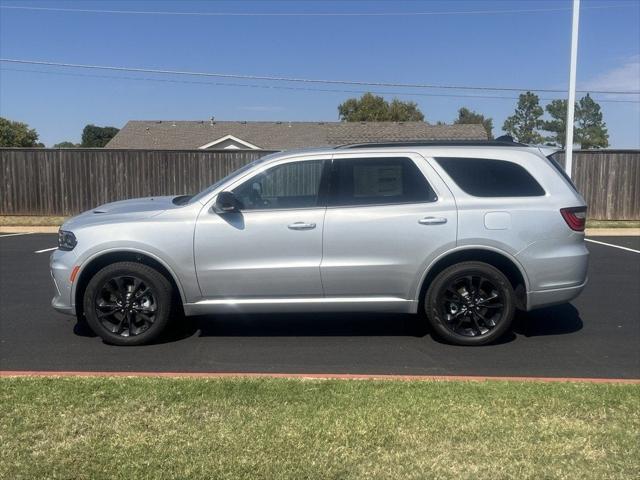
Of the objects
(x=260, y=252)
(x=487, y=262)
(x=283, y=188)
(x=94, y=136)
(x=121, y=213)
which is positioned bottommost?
(x=487, y=262)

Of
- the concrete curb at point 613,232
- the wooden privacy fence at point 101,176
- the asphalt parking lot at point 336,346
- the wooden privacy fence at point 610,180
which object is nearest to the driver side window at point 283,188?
the asphalt parking lot at point 336,346

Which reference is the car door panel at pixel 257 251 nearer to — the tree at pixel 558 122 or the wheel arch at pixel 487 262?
the wheel arch at pixel 487 262

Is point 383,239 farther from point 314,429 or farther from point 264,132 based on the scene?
point 264,132

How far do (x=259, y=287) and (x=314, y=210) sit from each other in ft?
2.87

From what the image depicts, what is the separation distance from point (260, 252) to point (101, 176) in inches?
621

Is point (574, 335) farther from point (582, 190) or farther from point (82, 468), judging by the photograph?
point (582, 190)

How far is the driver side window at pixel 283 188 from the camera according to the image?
5797 mm

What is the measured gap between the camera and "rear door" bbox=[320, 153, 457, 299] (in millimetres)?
5648

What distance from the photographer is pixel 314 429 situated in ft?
12.1

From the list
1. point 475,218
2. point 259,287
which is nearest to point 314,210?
point 259,287

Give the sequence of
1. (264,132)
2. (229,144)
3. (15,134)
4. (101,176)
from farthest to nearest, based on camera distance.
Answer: (15,134) < (264,132) < (229,144) < (101,176)

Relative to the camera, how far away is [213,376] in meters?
4.76

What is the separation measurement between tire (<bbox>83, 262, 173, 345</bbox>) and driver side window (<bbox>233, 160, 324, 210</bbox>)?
3.66 feet

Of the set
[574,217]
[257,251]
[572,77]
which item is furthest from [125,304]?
[572,77]
